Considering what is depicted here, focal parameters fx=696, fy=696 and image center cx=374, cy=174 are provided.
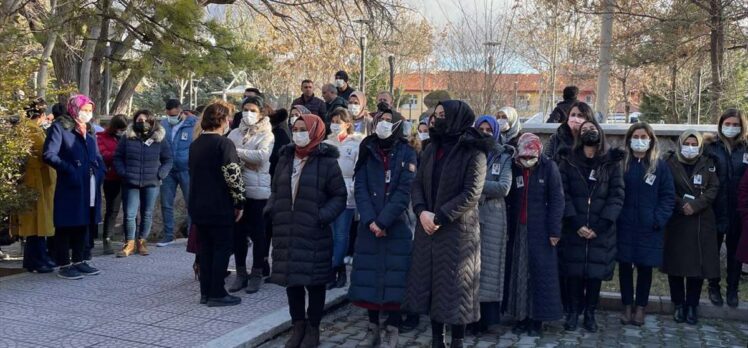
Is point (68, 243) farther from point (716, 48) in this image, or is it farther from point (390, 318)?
point (716, 48)

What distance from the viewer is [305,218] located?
217 inches

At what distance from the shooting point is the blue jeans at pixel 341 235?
23.2 feet

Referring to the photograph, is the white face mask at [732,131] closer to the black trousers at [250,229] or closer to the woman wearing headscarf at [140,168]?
the black trousers at [250,229]

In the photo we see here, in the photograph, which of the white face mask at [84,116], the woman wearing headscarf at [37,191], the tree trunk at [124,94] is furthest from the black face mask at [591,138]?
the tree trunk at [124,94]

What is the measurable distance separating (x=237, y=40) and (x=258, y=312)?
23.6 ft

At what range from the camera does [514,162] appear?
6238mm

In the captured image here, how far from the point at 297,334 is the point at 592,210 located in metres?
2.86

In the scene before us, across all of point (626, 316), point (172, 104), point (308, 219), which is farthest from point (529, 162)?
point (172, 104)

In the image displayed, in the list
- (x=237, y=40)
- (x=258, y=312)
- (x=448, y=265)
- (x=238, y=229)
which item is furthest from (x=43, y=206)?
(x=237, y=40)

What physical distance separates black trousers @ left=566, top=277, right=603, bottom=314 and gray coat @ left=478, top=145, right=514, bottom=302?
90 centimetres

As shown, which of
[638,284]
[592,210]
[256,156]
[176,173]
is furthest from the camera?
[176,173]

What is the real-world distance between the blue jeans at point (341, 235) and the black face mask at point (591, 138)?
2.41 m

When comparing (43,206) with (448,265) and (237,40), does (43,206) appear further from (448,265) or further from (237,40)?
(237,40)

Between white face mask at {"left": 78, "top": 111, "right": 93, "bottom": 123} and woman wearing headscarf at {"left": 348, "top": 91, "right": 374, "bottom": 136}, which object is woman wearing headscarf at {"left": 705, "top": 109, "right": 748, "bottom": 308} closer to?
woman wearing headscarf at {"left": 348, "top": 91, "right": 374, "bottom": 136}
